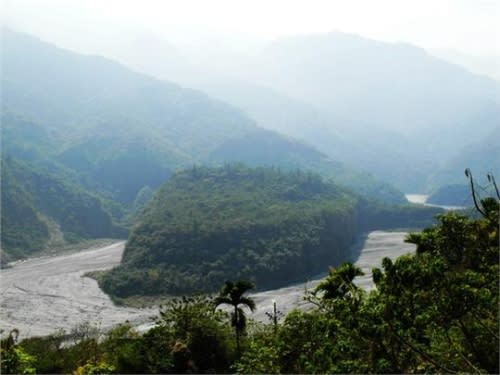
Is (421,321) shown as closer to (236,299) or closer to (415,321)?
(415,321)

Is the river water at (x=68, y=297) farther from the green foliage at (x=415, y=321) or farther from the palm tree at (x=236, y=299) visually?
the green foliage at (x=415, y=321)

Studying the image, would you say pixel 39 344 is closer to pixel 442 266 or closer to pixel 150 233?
pixel 442 266

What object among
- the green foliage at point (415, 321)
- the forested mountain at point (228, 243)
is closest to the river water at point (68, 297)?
the forested mountain at point (228, 243)

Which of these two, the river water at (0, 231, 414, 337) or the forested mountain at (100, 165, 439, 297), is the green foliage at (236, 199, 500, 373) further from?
the forested mountain at (100, 165, 439, 297)

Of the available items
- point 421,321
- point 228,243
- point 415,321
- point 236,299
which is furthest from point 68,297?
point 421,321

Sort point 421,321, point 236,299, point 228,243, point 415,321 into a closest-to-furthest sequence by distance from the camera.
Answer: point 421,321 < point 415,321 < point 236,299 < point 228,243

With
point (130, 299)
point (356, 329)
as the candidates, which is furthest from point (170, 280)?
point (356, 329)
